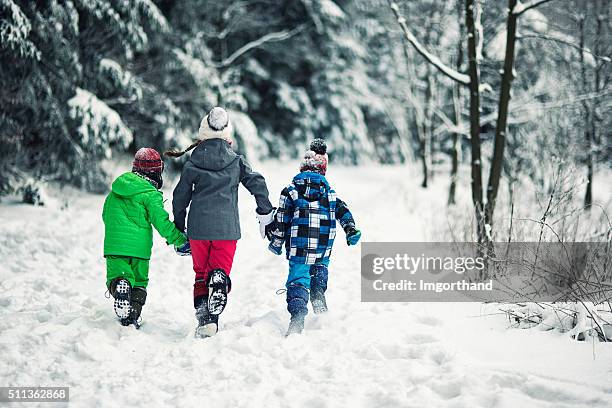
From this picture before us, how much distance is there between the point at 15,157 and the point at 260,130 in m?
8.87

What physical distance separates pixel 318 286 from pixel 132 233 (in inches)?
63.5

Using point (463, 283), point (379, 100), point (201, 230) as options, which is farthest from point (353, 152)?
point (201, 230)

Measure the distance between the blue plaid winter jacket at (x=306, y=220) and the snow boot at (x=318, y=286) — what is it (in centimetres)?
20

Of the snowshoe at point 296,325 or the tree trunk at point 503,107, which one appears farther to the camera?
the tree trunk at point 503,107

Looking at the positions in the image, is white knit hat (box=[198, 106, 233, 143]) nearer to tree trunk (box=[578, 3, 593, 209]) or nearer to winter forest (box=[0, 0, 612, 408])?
winter forest (box=[0, 0, 612, 408])

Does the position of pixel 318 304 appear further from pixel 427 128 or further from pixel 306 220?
pixel 427 128

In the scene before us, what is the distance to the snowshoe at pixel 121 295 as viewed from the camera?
3.74 metres

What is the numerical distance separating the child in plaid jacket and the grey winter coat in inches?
10.7

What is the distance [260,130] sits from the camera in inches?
651

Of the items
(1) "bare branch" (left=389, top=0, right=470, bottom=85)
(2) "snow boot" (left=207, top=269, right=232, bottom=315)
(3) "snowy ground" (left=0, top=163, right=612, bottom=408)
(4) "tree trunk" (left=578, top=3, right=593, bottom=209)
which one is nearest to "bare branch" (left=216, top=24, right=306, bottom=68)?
(4) "tree trunk" (left=578, top=3, right=593, bottom=209)

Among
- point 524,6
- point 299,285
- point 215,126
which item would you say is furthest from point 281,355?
point 524,6

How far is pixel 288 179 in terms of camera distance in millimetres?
14375

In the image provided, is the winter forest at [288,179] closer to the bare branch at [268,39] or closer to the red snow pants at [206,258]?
the bare branch at [268,39]

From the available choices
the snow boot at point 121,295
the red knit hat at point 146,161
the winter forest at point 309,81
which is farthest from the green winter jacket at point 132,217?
the winter forest at point 309,81
